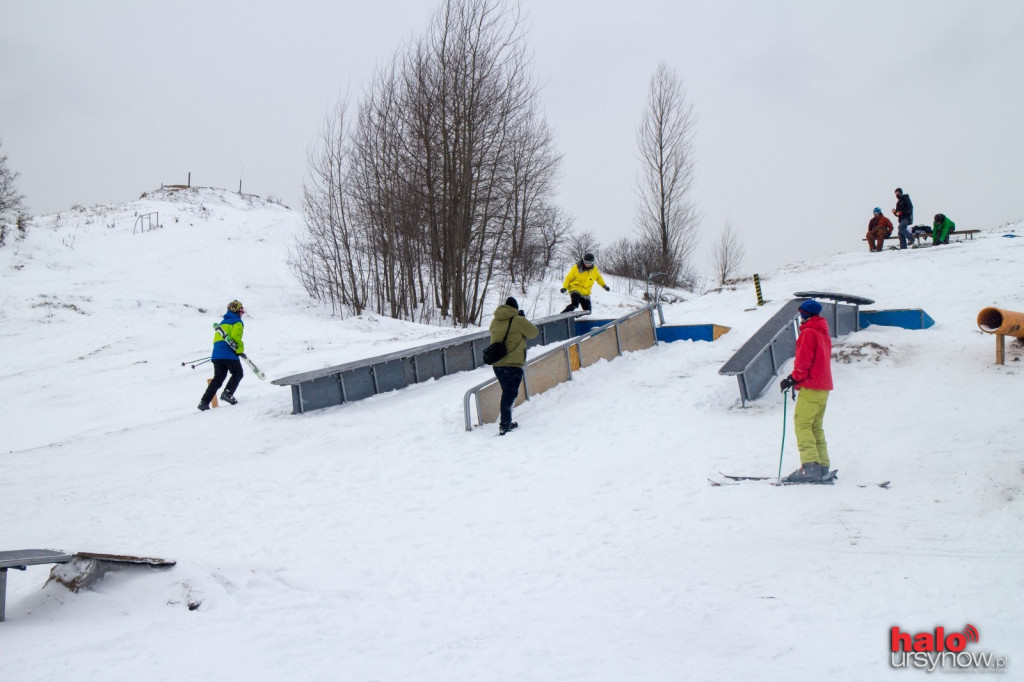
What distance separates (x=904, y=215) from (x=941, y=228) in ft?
3.94

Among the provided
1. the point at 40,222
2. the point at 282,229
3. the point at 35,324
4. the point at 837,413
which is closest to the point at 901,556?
the point at 837,413

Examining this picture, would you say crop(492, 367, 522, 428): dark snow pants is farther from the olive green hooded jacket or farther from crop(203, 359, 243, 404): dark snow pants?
crop(203, 359, 243, 404): dark snow pants

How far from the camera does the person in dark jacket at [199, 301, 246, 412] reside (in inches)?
452

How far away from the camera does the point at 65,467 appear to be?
9.02 meters

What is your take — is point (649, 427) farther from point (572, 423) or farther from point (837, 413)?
point (837, 413)

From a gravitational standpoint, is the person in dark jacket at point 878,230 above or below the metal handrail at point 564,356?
above

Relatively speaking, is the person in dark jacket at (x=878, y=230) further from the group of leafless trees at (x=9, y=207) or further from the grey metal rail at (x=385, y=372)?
the group of leafless trees at (x=9, y=207)

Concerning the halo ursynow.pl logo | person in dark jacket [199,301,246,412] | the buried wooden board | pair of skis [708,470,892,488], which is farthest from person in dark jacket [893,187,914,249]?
the buried wooden board

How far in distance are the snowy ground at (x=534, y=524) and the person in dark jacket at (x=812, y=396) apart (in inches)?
9.9

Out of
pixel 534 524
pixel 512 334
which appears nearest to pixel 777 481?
pixel 534 524

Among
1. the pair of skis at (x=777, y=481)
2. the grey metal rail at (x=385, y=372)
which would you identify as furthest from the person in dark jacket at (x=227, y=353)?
the pair of skis at (x=777, y=481)

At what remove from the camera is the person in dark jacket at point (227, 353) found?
37.7 feet

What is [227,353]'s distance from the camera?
11547 millimetres

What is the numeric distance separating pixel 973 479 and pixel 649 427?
3781 mm
